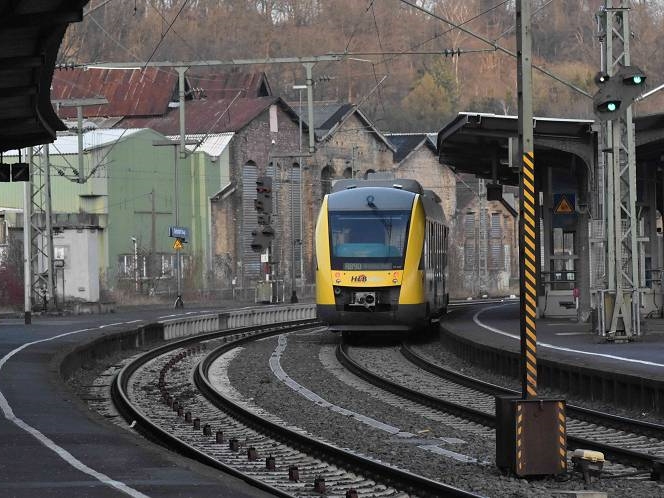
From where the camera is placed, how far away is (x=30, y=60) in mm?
18453

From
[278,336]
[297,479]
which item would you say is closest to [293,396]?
[297,479]

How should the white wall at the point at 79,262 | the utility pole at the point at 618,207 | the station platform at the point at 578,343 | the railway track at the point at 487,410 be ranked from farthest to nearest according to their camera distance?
the white wall at the point at 79,262 → the utility pole at the point at 618,207 → the station platform at the point at 578,343 → the railway track at the point at 487,410

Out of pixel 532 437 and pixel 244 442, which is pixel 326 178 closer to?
pixel 244 442

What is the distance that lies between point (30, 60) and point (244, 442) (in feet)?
18.1

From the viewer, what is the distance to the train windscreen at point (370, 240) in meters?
31.4

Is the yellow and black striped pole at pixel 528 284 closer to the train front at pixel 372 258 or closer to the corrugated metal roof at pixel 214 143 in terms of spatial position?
the train front at pixel 372 258

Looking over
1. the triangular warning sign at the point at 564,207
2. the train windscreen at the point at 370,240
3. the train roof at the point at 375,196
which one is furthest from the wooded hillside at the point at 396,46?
the train windscreen at the point at 370,240

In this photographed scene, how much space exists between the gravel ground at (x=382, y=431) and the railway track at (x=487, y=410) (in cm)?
42

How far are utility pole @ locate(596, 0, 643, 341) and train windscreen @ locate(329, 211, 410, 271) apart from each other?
17.4 feet

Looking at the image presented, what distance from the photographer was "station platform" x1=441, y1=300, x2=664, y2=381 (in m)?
21.5

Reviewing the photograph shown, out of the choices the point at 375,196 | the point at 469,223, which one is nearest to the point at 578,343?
the point at 375,196

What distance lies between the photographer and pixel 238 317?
48.1 metres

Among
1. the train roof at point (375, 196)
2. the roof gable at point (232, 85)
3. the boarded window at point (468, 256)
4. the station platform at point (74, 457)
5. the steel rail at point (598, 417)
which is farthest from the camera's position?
the roof gable at point (232, 85)

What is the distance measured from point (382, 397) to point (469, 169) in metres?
22.3
